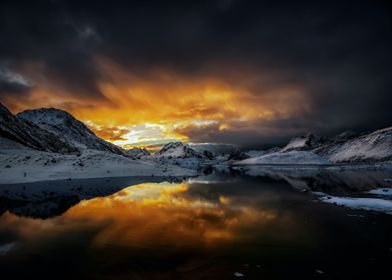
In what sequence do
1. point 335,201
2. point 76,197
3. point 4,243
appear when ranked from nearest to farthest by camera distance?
point 4,243 < point 335,201 < point 76,197

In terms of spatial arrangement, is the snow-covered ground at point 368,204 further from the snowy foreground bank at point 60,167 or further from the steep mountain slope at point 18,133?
the steep mountain slope at point 18,133

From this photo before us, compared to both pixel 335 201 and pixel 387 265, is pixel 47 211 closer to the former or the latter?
pixel 387 265

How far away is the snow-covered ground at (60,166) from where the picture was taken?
40.7 m

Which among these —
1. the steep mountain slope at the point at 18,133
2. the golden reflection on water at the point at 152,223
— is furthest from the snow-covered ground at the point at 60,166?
the steep mountain slope at the point at 18,133

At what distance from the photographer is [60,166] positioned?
46.6 m

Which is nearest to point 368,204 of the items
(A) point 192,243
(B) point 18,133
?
(A) point 192,243

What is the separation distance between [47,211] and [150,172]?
38.2 metres

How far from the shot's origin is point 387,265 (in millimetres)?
9328

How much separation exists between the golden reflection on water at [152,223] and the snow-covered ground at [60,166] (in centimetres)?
2489

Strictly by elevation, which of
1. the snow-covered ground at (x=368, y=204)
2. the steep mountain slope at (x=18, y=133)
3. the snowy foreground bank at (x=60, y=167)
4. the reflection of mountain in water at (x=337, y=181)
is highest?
the steep mountain slope at (x=18, y=133)

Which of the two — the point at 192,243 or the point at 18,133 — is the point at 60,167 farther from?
the point at 18,133

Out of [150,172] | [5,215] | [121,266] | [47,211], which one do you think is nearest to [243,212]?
[121,266]

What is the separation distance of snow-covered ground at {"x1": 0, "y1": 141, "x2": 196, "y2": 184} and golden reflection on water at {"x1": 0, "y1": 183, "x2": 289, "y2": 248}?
81.7 ft

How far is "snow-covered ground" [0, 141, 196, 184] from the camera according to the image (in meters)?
40.7
